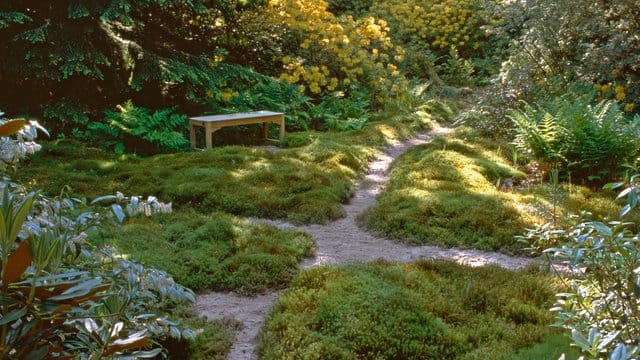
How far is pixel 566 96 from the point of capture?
9648 millimetres

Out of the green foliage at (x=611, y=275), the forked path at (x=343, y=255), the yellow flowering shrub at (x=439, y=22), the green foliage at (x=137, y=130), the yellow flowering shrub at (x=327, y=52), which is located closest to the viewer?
the green foliage at (x=611, y=275)

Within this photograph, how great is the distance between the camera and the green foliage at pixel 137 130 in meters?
9.58

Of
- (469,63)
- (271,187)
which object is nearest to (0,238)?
(271,187)

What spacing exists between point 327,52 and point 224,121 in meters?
4.83

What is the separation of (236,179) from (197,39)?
5.33 metres

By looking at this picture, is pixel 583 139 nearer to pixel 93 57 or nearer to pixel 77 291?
pixel 93 57

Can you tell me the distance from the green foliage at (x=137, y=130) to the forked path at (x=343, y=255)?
3.25 metres

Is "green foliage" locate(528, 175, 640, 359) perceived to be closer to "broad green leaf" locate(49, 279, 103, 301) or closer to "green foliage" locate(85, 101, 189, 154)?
"broad green leaf" locate(49, 279, 103, 301)

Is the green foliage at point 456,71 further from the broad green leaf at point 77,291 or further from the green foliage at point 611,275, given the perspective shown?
the broad green leaf at point 77,291

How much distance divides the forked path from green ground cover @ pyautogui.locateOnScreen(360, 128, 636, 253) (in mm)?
202

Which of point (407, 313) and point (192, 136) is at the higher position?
point (192, 136)

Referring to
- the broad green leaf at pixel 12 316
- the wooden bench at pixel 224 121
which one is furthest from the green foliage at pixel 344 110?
the broad green leaf at pixel 12 316

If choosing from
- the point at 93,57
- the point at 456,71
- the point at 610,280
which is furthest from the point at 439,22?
the point at 610,280

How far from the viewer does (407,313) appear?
4.20 metres
